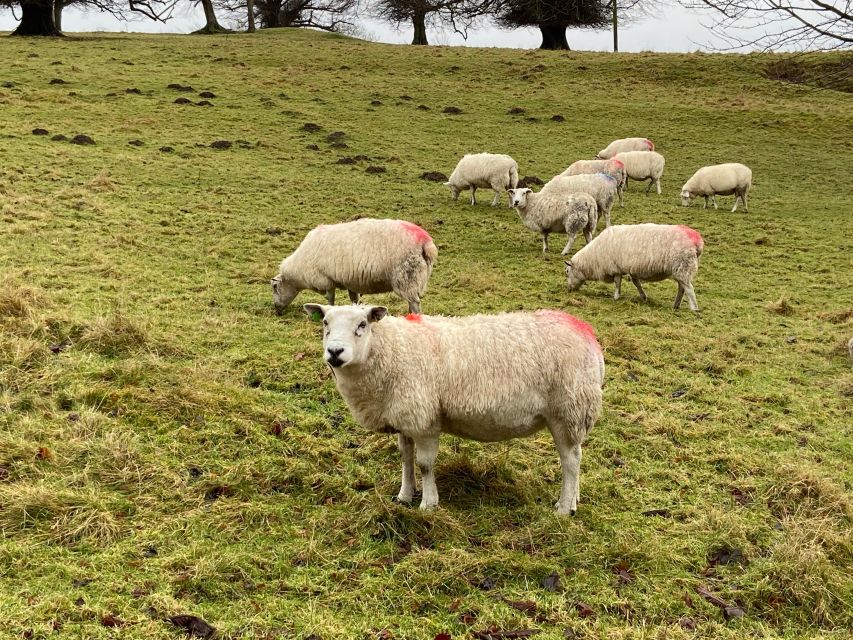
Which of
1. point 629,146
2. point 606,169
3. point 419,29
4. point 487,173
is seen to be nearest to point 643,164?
point 606,169

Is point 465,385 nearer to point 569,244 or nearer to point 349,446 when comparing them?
point 349,446

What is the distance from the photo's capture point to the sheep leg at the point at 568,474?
4.91 metres

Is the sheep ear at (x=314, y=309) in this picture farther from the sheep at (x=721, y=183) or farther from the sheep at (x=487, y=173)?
the sheep at (x=721, y=183)

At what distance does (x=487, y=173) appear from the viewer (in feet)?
56.9

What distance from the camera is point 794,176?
21609 mm

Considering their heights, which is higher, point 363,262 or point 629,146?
point 629,146

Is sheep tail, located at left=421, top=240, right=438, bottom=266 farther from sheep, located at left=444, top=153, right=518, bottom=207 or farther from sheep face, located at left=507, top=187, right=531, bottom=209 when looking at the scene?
sheep, located at left=444, top=153, right=518, bottom=207

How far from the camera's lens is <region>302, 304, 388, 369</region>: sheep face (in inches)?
173

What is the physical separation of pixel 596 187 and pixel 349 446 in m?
11.7

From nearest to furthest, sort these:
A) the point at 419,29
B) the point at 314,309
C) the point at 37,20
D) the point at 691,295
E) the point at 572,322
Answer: the point at 572,322
the point at 314,309
the point at 691,295
the point at 37,20
the point at 419,29

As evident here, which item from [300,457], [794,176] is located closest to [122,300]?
[300,457]

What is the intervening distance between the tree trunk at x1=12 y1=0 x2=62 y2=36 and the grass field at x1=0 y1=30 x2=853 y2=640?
28.0 m

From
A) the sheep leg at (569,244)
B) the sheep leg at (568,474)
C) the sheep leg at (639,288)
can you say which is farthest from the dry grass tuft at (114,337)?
the sheep leg at (569,244)

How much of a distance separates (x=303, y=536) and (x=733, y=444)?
4146 mm
